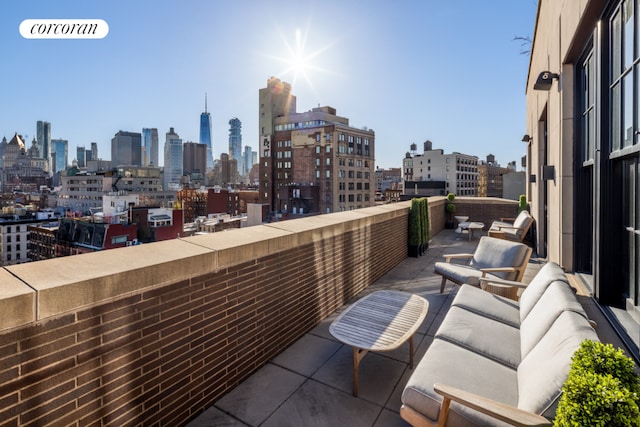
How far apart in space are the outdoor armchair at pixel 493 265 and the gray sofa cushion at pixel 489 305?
998 mm

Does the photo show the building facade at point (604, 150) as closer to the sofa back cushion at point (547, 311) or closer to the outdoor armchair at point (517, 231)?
the sofa back cushion at point (547, 311)

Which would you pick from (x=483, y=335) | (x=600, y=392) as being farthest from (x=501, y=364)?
(x=600, y=392)

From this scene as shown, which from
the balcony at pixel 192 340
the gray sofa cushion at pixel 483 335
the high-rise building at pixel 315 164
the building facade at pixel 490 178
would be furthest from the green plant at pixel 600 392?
the building facade at pixel 490 178

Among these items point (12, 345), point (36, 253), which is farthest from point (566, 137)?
point (36, 253)

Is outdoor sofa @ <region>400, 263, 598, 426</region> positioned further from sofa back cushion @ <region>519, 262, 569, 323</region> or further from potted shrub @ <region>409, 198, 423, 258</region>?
potted shrub @ <region>409, 198, 423, 258</region>

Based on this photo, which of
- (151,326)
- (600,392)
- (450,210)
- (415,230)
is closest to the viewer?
(600,392)

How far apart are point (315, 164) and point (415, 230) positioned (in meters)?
61.2

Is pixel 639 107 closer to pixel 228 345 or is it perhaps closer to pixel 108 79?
pixel 228 345

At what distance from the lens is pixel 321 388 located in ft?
10.6

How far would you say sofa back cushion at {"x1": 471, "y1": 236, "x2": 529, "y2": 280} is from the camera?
530 centimetres

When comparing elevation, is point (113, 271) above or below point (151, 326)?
above

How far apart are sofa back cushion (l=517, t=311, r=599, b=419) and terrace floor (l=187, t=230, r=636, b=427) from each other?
760 millimetres

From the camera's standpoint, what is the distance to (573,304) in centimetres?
254

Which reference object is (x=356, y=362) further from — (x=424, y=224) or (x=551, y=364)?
(x=424, y=224)
